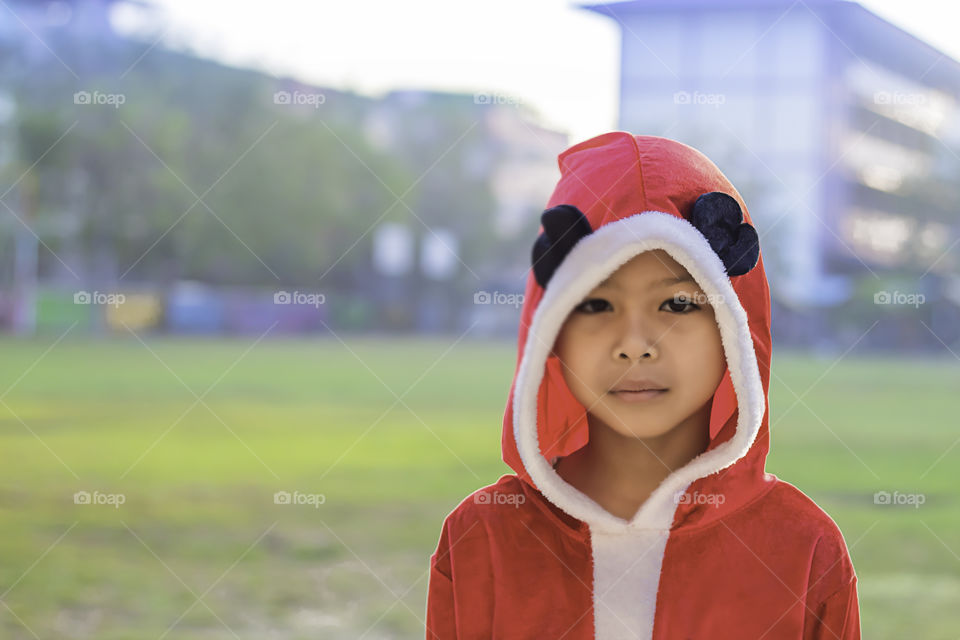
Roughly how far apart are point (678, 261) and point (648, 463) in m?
0.29

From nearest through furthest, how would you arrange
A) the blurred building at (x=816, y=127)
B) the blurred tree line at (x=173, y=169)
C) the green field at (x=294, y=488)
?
1. the green field at (x=294, y=488)
2. the blurred building at (x=816, y=127)
3. the blurred tree line at (x=173, y=169)

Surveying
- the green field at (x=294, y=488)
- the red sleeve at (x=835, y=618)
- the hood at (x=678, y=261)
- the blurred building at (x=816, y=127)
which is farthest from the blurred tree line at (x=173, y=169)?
the red sleeve at (x=835, y=618)

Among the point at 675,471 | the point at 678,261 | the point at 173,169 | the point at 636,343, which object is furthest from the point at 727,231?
the point at 173,169

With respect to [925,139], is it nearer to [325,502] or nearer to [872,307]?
[872,307]

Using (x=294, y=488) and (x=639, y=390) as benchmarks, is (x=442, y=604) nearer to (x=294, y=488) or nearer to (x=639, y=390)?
(x=639, y=390)

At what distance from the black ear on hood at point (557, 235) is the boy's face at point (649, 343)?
0.06m

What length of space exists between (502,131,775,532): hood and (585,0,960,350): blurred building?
497 centimetres

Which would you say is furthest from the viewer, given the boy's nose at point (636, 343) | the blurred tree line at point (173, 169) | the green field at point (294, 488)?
the blurred tree line at point (173, 169)

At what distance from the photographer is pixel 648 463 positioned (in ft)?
4.13

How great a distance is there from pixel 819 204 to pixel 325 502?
17031mm

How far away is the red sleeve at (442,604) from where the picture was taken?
1.21m

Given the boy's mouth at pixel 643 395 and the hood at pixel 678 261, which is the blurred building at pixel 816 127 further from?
the boy's mouth at pixel 643 395

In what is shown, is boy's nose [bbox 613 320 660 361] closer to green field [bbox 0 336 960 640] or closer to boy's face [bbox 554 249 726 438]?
boy's face [bbox 554 249 726 438]

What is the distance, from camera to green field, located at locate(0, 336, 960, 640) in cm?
346
